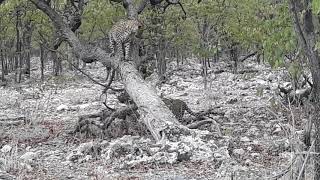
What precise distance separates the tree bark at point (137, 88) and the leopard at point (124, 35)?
199 mm

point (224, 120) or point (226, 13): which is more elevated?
point (226, 13)

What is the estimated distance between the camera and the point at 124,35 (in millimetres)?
11859

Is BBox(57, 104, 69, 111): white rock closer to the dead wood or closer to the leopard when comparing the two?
the dead wood

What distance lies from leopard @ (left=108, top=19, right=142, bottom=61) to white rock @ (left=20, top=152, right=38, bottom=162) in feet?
11.3

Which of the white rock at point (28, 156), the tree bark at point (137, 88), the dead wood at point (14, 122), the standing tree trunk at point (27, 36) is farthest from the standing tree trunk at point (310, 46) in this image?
the standing tree trunk at point (27, 36)

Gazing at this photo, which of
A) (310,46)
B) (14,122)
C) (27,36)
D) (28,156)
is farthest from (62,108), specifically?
(27,36)

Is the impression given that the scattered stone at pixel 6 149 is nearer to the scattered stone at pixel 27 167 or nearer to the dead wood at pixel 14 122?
the scattered stone at pixel 27 167

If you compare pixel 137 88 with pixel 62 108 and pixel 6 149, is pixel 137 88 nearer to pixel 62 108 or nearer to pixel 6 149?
pixel 6 149

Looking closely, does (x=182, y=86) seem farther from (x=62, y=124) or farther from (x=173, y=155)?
(x=173, y=155)

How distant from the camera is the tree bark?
9.73m

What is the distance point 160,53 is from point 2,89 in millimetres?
9450

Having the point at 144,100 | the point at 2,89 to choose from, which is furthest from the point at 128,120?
the point at 2,89

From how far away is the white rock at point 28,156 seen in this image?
9.05 meters

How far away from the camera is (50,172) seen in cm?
834
